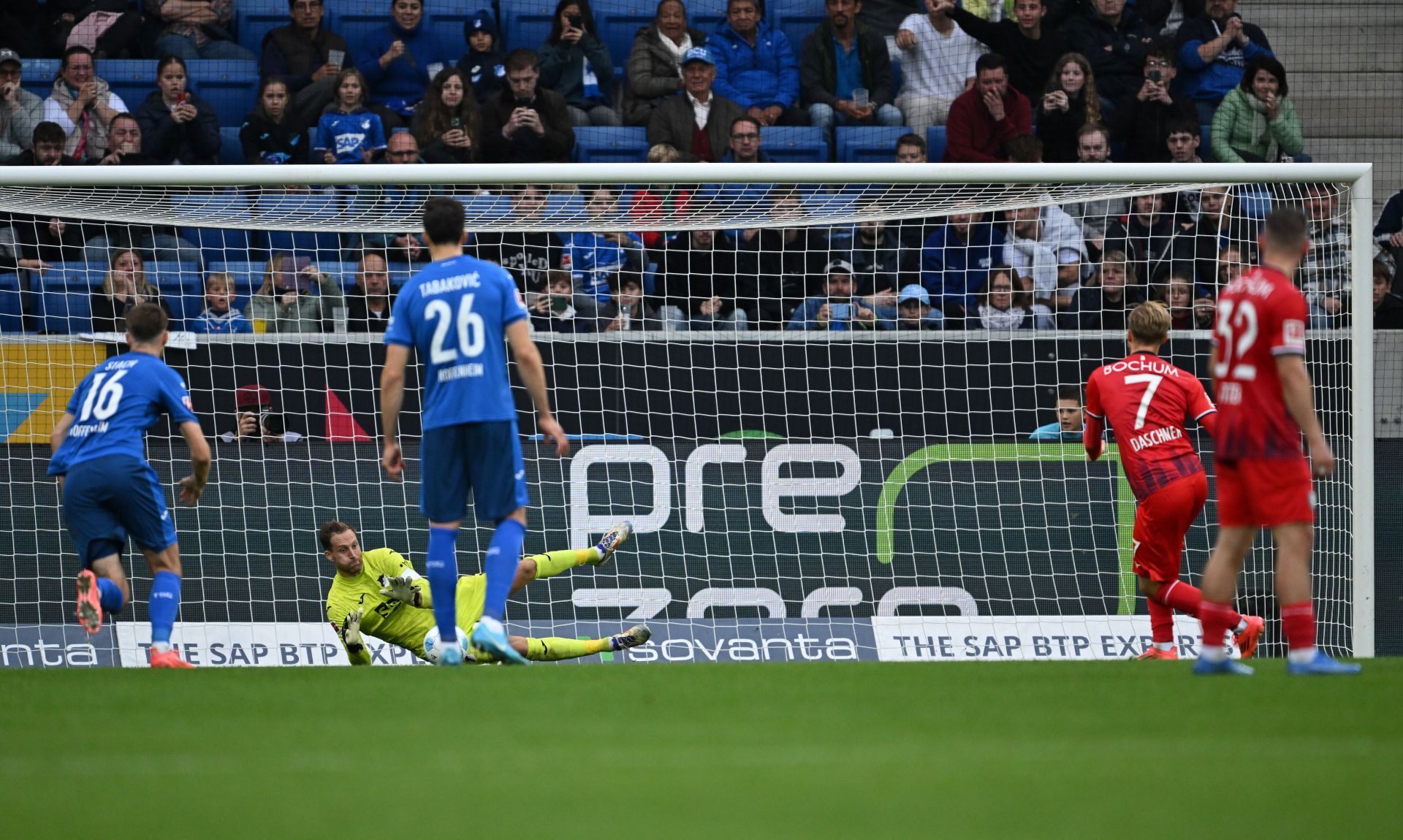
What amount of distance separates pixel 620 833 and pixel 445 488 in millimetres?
3178

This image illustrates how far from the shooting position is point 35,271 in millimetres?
10172

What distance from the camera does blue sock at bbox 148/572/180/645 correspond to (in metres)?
7.14

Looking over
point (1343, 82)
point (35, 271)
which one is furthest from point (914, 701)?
point (1343, 82)

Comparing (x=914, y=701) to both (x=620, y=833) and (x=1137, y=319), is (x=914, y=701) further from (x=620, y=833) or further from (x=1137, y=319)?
(x=1137, y=319)

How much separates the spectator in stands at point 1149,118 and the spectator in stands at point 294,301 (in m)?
6.85

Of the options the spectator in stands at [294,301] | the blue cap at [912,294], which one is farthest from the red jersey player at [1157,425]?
the spectator in stands at [294,301]

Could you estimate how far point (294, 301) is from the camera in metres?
9.95

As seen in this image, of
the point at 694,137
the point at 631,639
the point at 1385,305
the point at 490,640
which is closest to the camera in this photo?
the point at 490,640

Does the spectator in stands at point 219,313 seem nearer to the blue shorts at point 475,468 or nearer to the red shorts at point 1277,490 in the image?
the blue shorts at point 475,468

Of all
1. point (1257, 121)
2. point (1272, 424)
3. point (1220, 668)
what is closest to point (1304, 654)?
point (1220, 668)

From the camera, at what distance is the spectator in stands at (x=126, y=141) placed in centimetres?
1185

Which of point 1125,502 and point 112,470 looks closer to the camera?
point 112,470

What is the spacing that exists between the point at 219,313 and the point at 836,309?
13.9 ft

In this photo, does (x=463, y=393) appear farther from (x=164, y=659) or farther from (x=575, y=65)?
(x=575, y=65)
